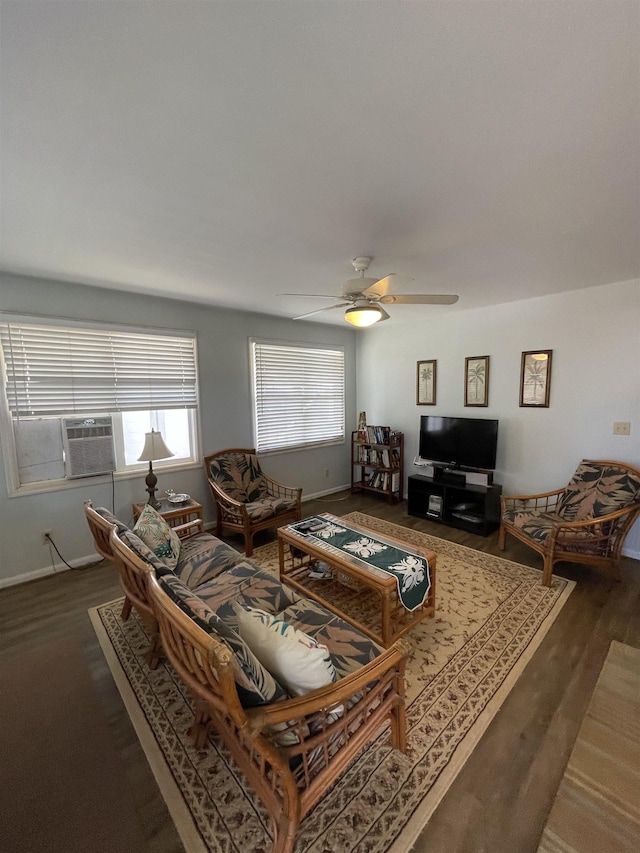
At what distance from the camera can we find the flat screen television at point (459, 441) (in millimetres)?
3924

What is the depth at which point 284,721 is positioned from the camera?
1034mm

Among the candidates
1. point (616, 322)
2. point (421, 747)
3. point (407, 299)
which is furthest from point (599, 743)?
point (616, 322)

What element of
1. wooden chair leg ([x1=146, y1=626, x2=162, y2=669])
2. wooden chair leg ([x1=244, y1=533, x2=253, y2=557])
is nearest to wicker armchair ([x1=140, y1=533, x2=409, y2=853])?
wooden chair leg ([x1=146, y1=626, x2=162, y2=669])

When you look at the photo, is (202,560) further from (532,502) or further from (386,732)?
(532,502)

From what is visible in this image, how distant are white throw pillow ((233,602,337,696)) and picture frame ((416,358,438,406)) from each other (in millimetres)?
3880

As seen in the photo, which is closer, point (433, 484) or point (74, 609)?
point (74, 609)

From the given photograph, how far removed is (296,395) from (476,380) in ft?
7.58

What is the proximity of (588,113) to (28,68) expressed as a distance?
183 centimetres

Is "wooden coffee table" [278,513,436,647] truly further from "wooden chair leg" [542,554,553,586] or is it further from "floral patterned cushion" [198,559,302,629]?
"wooden chair leg" [542,554,553,586]

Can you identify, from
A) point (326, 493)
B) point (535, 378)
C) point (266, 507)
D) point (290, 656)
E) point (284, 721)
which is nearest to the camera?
point (284, 721)

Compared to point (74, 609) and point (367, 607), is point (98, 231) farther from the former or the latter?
point (367, 607)

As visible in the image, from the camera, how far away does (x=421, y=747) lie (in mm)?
1557

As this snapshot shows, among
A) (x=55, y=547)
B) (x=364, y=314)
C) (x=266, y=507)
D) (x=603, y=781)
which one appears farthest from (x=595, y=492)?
(x=55, y=547)

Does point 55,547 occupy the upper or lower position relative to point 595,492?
lower
